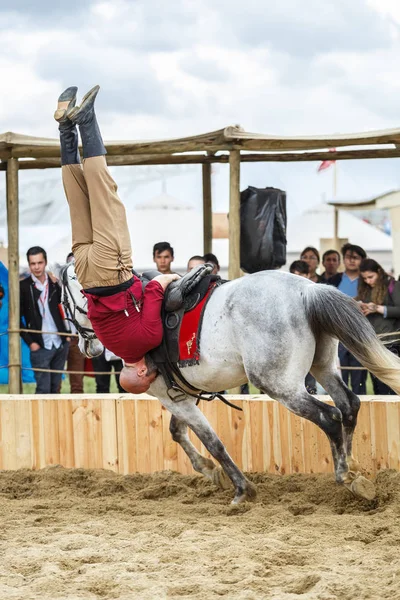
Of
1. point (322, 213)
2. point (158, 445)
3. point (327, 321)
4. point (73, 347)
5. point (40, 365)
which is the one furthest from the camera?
point (322, 213)

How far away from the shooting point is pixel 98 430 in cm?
645

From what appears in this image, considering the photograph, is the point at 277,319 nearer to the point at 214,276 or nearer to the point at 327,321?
the point at 327,321

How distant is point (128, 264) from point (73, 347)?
4.85 meters

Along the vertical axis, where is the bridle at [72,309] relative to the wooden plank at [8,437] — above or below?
above

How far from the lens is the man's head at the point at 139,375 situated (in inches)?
209

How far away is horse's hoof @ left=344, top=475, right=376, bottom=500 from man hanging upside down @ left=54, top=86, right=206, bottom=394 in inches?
53.4

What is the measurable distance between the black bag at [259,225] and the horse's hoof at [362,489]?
398 centimetres

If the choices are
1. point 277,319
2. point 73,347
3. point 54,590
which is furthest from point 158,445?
point 73,347

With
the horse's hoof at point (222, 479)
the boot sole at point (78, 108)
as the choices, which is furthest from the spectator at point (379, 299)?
the boot sole at point (78, 108)

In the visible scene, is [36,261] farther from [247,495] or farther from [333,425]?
[333,425]

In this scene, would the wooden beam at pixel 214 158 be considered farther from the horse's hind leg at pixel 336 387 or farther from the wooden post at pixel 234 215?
the horse's hind leg at pixel 336 387

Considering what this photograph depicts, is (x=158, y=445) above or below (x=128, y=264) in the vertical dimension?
below

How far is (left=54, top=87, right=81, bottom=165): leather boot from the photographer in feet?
16.7

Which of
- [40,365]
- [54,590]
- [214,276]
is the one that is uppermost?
[214,276]
